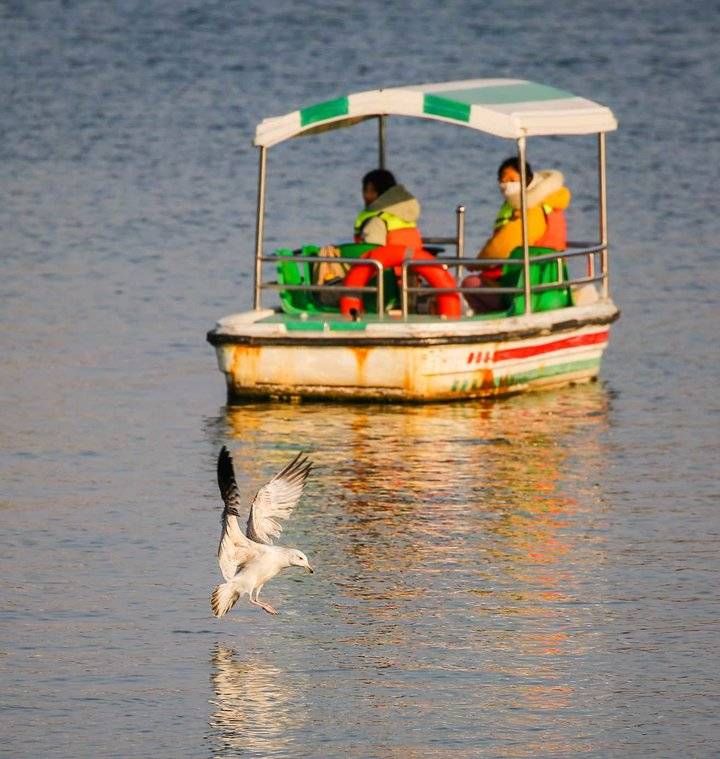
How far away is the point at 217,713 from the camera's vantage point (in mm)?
9461

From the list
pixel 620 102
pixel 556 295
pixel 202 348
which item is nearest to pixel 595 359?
pixel 556 295

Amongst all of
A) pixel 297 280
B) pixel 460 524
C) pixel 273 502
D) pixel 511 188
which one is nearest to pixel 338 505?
pixel 460 524

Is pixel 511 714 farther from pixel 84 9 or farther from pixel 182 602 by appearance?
pixel 84 9

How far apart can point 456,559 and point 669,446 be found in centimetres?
310

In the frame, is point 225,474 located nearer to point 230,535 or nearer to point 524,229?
point 230,535

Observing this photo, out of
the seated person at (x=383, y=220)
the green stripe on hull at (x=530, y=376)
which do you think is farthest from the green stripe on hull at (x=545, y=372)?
the seated person at (x=383, y=220)

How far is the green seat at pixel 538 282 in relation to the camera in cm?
1611

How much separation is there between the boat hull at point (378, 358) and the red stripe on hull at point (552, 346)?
0.03 feet

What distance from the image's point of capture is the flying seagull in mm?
10135

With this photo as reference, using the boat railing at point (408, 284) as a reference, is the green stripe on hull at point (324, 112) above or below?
above

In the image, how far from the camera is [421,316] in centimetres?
1605

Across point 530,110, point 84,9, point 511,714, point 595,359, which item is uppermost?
point 84,9

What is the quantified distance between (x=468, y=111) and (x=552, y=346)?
1670mm

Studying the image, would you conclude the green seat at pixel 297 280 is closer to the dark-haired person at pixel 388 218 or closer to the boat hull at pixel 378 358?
the dark-haired person at pixel 388 218
